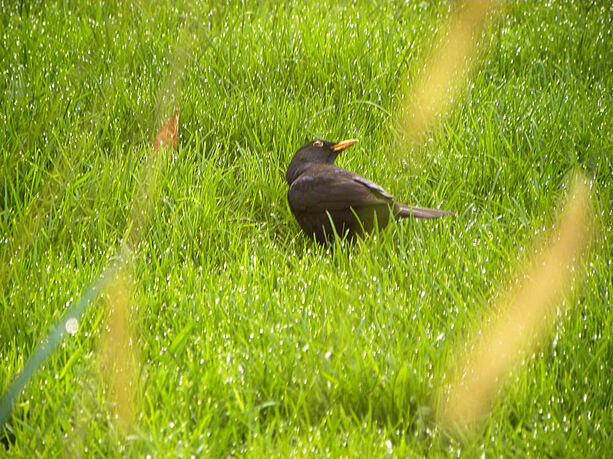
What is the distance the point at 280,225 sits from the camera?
424 cm

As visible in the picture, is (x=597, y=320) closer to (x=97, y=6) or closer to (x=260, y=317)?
(x=260, y=317)

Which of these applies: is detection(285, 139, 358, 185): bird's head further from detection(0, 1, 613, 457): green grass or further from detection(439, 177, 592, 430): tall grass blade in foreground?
detection(439, 177, 592, 430): tall grass blade in foreground

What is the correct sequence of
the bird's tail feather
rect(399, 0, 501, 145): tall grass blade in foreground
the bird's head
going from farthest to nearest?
rect(399, 0, 501, 145): tall grass blade in foreground, the bird's head, the bird's tail feather

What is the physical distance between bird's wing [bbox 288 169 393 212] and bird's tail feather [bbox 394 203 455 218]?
0.10 m

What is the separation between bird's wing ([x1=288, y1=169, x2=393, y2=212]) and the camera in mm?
3982

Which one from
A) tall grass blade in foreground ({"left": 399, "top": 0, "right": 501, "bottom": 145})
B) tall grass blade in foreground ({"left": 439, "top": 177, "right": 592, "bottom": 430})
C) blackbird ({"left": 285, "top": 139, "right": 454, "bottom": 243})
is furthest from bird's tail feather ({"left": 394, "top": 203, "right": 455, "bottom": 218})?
tall grass blade in foreground ({"left": 399, "top": 0, "right": 501, "bottom": 145})

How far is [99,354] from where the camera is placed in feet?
10.1

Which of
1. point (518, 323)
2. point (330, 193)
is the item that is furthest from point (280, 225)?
point (518, 323)

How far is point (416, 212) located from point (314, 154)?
0.66 meters

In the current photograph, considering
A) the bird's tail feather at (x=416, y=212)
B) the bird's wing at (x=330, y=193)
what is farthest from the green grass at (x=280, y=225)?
the bird's wing at (x=330, y=193)

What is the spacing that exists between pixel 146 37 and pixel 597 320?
3.29 metres

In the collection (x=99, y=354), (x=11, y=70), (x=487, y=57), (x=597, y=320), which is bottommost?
(x=99, y=354)

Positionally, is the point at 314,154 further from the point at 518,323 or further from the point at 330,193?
the point at 518,323

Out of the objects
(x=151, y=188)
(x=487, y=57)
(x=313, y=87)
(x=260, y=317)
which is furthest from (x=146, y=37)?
(x=260, y=317)
